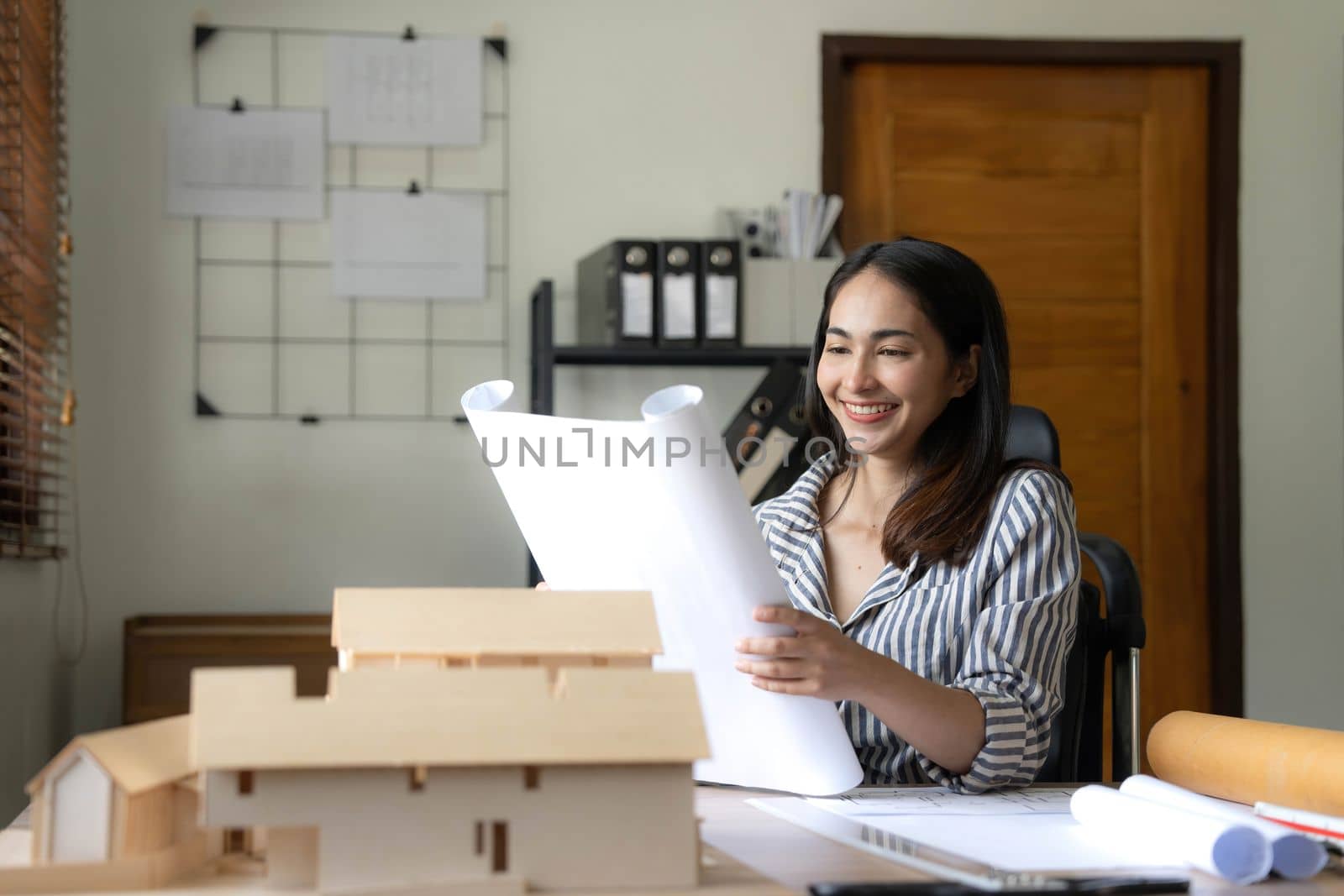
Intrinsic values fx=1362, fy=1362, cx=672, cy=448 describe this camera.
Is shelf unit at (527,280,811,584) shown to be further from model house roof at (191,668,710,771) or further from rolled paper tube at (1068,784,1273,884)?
model house roof at (191,668,710,771)

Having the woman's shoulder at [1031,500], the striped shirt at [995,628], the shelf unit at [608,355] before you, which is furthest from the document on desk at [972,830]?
the shelf unit at [608,355]

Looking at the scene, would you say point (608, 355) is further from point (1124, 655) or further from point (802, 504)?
point (1124, 655)

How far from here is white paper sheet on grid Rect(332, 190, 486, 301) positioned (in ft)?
9.87

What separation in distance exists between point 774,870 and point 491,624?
0.20 m

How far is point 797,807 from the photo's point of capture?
0.97 m

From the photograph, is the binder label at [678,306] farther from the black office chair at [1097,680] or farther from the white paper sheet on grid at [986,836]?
the white paper sheet on grid at [986,836]

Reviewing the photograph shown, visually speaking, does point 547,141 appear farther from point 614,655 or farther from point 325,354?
point 614,655

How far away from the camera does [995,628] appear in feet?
4.17

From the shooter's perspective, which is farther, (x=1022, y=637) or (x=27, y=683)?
(x=27, y=683)

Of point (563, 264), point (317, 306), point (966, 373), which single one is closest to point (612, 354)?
point (563, 264)

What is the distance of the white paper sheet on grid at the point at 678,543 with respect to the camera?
2.55ft

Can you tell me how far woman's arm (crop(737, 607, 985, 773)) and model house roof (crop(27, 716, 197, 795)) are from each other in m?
0.38

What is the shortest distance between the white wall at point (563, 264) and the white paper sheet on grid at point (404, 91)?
6 cm

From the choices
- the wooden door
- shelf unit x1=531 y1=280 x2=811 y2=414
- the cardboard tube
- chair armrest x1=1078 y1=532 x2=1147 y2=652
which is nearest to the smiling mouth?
chair armrest x1=1078 y1=532 x2=1147 y2=652
